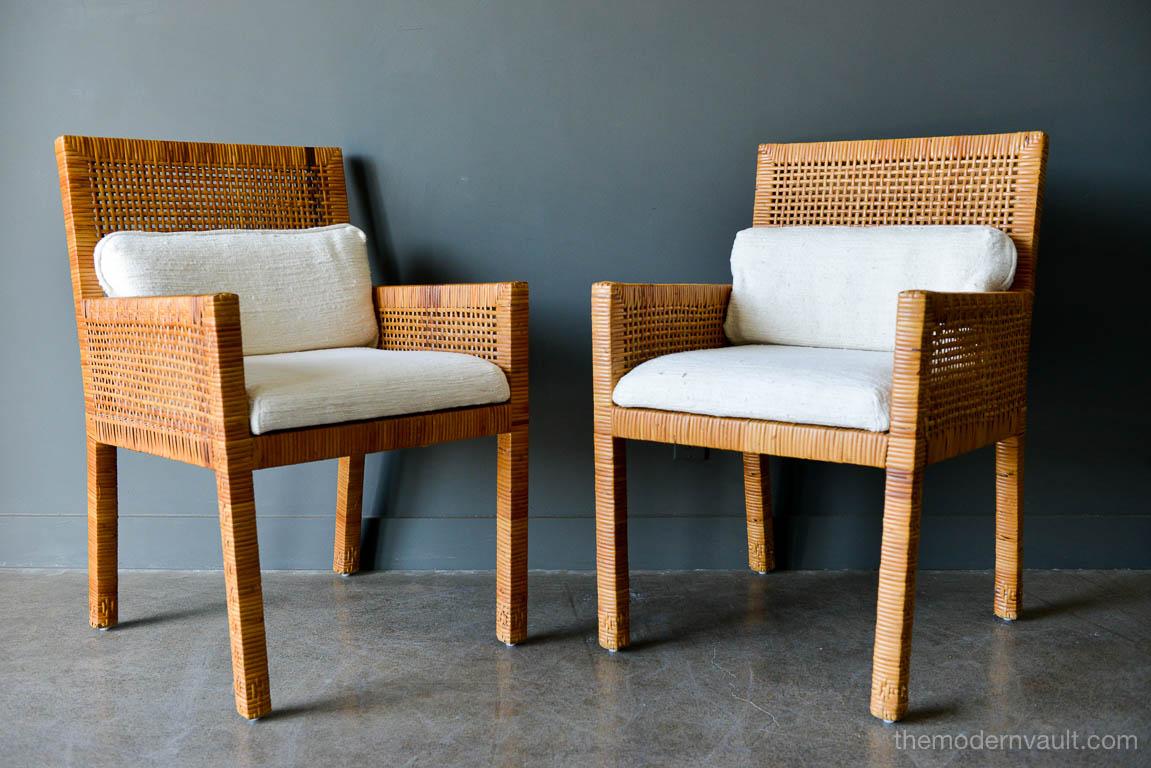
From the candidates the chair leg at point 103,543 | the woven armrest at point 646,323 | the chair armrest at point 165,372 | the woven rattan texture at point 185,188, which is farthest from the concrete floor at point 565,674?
the woven rattan texture at point 185,188

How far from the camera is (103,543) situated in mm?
1966

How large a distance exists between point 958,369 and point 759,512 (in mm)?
755

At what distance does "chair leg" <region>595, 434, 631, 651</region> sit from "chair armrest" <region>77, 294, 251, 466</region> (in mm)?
625

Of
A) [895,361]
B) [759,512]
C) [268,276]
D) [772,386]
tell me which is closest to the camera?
[895,361]

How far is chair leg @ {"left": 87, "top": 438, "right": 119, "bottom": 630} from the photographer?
1.95 m

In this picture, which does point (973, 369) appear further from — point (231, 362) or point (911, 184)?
point (231, 362)

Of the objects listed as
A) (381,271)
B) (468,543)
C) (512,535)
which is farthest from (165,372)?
(468,543)

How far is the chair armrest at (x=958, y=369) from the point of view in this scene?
1440mm

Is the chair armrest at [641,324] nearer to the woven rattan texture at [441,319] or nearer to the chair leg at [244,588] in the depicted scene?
the woven rattan texture at [441,319]

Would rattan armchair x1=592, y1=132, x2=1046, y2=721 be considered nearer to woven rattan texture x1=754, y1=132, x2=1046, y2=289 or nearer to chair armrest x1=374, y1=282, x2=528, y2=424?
woven rattan texture x1=754, y1=132, x2=1046, y2=289

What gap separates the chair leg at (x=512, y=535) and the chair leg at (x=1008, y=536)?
0.92 meters

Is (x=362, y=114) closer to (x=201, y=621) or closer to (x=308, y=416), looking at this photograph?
(x=308, y=416)

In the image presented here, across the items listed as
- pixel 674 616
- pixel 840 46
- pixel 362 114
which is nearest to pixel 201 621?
pixel 674 616

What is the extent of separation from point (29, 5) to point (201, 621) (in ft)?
4.68
